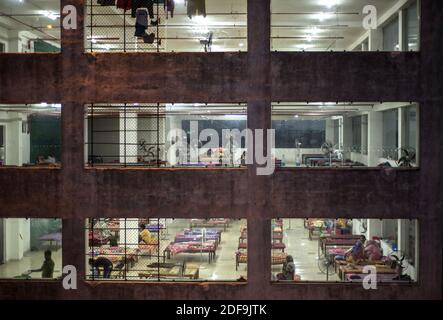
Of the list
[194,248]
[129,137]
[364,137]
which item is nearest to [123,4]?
[129,137]

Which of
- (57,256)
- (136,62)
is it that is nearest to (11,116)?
(57,256)

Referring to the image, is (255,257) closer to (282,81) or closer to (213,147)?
(282,81)

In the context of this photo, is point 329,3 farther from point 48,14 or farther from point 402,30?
point 48,14

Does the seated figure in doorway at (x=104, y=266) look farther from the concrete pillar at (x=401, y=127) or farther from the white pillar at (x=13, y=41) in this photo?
the concrete pillar at (x=401, y=127)

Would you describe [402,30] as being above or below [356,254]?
above

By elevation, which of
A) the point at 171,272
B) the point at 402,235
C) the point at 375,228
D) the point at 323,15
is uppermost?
the point at 323,15

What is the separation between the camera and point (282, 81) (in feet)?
44.3

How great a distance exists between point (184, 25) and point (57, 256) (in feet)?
33.3

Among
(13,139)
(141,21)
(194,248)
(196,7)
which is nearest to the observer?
(141,21)

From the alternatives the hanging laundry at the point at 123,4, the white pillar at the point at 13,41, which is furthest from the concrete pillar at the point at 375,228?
the white pillar at the point at 13,41

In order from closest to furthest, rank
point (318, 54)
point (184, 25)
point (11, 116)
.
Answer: point (318, 54) < point (184, 25) < point (11, 116)

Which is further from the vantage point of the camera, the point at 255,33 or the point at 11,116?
the point at 11,116

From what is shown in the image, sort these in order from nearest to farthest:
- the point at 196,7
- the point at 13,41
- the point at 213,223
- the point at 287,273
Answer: the point at 287,273, the point at 196,7, the point at 13,41, the point at 213,223
